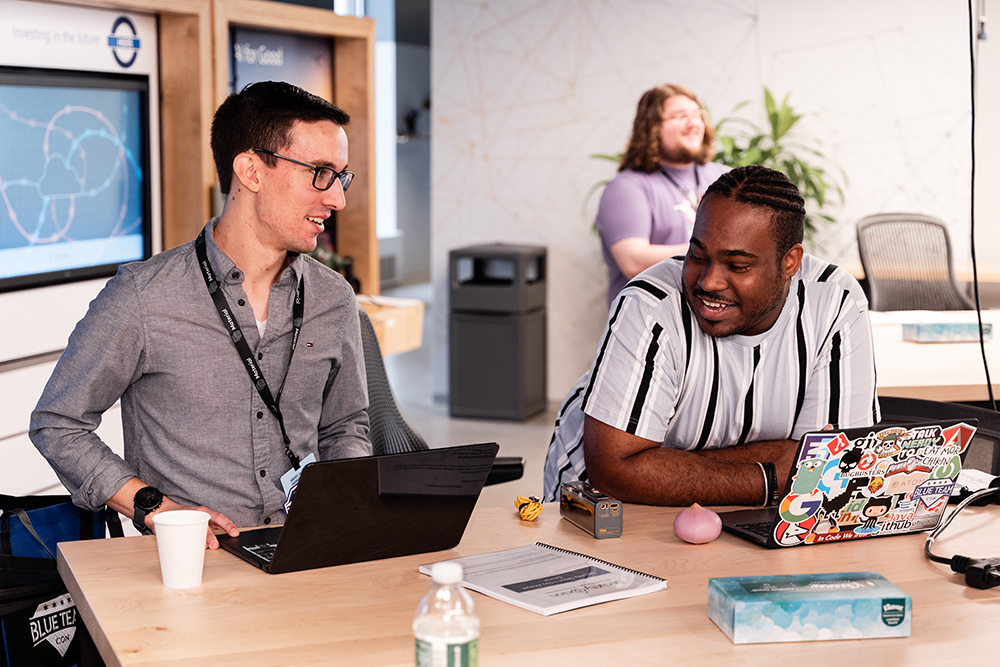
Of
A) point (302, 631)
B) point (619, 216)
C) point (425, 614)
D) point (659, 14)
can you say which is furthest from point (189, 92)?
point (425, 614)

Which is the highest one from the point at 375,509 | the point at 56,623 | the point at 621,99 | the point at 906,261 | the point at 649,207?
the point at 621,99

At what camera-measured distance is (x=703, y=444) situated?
2.21 m

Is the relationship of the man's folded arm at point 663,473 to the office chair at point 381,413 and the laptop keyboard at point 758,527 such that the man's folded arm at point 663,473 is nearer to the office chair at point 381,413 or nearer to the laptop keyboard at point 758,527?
the laptop keyboard at point 758,527

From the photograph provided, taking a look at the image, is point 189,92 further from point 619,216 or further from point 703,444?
point 703,444

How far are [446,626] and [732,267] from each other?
3.96ft

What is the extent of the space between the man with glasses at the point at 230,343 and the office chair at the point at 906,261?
3955 millimetres

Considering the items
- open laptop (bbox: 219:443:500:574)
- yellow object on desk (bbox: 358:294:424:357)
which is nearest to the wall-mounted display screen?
yellow object on desk (bbox: 358:294:424:357)

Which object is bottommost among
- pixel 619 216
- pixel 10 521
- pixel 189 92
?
pixel 10 521

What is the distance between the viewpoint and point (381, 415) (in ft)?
8.98

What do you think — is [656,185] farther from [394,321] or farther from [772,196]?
[772,196]

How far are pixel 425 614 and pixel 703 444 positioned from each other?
3.91 feet

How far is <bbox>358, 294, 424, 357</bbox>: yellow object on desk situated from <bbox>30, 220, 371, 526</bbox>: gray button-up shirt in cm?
280

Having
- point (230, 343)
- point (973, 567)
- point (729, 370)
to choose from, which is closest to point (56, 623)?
point (230, 343)

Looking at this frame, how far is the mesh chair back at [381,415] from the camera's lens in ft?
8.75
